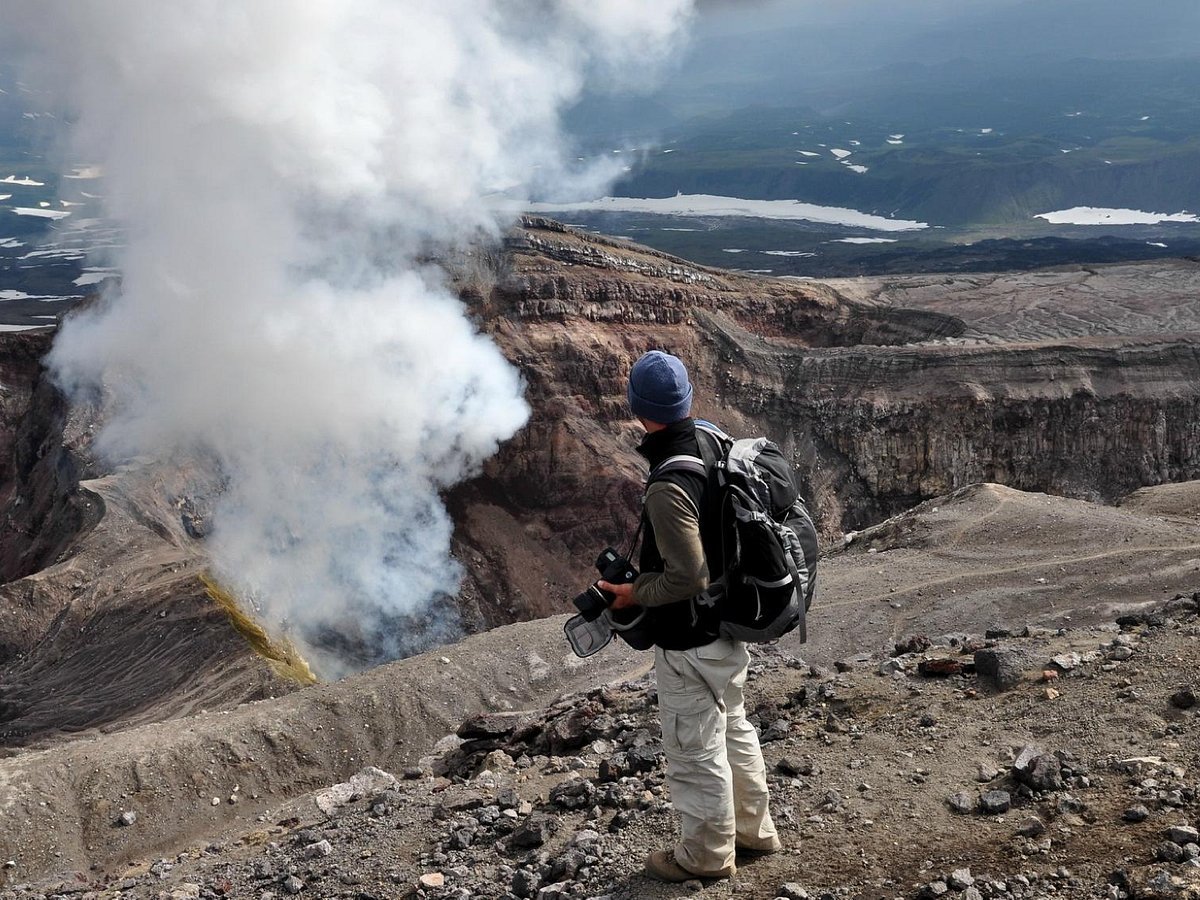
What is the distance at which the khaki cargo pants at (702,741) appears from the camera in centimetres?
507

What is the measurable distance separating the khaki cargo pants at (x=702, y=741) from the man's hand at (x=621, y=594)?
0.31m

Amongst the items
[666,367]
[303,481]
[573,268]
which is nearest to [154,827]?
[666,367]

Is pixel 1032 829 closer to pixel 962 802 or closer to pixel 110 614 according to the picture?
pixel 962 802

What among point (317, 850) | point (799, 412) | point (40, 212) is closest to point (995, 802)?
point (317, 850)

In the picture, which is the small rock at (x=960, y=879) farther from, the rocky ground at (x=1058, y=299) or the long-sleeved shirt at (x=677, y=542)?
the rocky ground at (x=1058, y=299)

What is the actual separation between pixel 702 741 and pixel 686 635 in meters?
0.53

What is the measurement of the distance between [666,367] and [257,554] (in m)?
20.9

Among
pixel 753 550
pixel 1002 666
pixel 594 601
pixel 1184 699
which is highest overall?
pixel 753 550

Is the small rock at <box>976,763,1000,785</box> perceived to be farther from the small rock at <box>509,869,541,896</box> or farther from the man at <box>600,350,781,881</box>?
the small rock at <box>509,869,541,896</box>

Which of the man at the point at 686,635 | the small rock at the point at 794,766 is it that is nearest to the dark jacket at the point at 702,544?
the man at the point at 686,635

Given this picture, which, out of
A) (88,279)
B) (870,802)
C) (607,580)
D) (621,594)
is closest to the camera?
(621,594)

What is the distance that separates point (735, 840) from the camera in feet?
17.7

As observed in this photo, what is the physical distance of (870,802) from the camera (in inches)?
237

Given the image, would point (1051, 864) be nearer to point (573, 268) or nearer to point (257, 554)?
point (257, 554)
